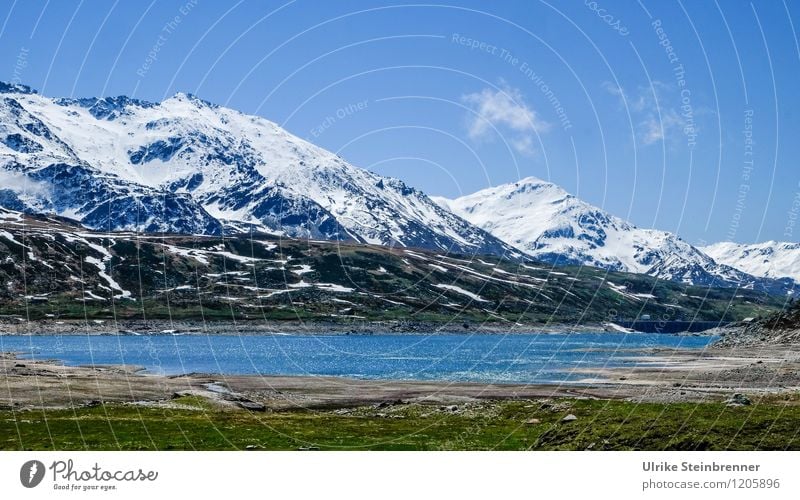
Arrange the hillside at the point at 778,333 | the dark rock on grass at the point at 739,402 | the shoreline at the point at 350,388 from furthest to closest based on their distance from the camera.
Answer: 1. the hillside at the point at 778,333
2. the shoreline at the point at 350,388
3. the dark rock on grass at the point at 739,402

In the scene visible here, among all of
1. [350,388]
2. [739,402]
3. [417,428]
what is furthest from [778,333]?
[417,428]

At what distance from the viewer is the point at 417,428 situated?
6000cm

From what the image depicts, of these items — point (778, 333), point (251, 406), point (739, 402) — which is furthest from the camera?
point (778, 333)

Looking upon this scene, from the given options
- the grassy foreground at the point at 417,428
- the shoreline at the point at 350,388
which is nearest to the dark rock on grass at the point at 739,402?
the grassy foreground at the point at 417,428

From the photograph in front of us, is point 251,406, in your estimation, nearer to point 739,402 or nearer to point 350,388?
point 350,388

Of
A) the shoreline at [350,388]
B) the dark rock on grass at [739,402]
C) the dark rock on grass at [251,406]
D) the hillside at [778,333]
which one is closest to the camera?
the dark rock on grass at [739,402]

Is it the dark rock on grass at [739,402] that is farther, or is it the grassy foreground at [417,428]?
the dark rock on grass at [739,402]

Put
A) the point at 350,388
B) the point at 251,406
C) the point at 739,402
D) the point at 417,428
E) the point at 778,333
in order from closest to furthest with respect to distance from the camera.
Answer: the point at 417,428
the point at 739,402
the point at 251,406
the point at 350,388
the point at 778,333

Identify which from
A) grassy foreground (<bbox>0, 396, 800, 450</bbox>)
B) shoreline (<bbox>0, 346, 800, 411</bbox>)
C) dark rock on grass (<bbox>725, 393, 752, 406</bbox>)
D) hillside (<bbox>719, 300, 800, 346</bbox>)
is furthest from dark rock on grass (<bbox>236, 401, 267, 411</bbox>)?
hillside (<bbox>719, 300, 800, 346</bbox>)

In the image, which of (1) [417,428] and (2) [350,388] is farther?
(2) [350,388]

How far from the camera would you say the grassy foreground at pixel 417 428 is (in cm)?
4369

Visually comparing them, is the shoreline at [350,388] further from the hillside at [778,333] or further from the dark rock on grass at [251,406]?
the hillside at [778,333]
